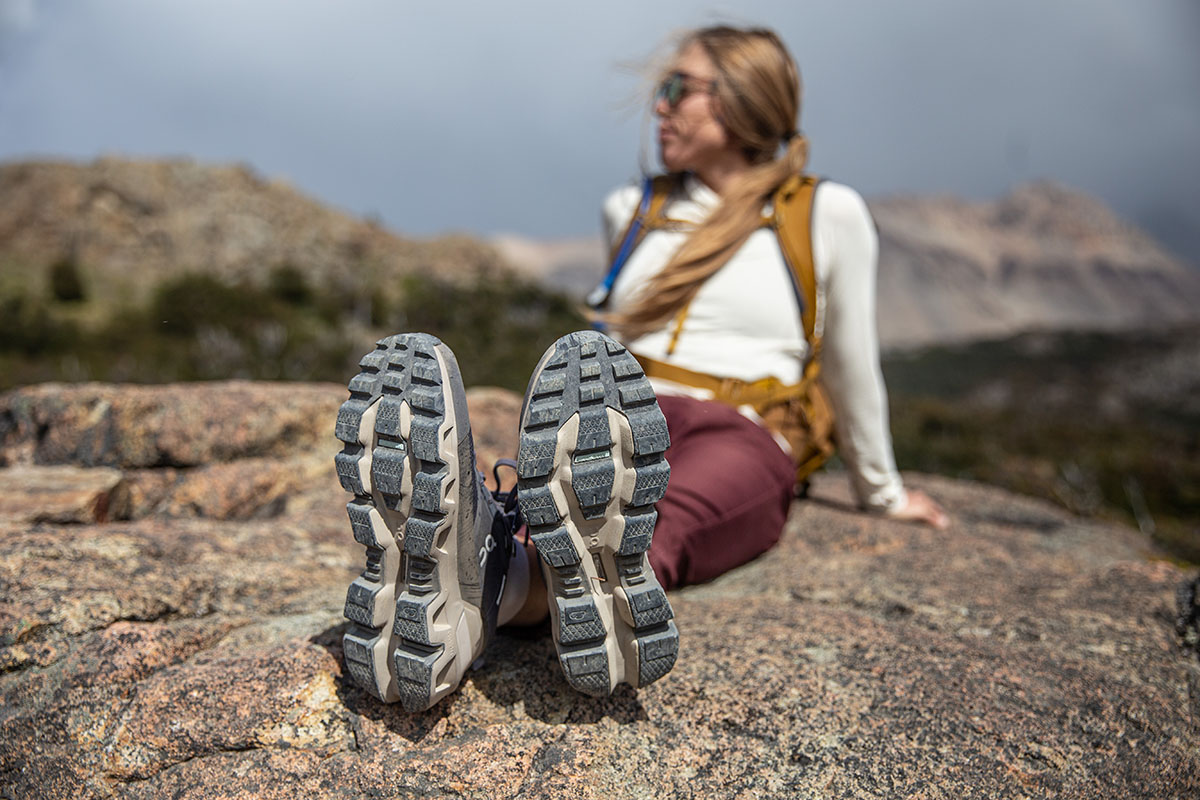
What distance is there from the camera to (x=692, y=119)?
2.24 metres

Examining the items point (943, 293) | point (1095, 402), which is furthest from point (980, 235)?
point (1095, 402)

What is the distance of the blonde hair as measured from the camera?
2.09m

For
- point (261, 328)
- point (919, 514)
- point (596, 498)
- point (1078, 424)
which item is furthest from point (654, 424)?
point (1078, 424)

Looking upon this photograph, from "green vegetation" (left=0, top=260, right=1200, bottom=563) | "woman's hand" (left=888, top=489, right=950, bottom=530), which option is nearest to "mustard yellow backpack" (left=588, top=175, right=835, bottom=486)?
"woman's hand" (left=888, top=489, right=950, bottom=530)

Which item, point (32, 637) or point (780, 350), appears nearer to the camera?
point (32, 637)

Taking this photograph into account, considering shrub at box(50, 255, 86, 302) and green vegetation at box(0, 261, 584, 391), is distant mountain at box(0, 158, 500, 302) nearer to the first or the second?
shrub at box(50, 255, 86, 302)

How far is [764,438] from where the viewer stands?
1882 millimetres

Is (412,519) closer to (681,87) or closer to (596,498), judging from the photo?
(596,498)

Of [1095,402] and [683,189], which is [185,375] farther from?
[1095,402]

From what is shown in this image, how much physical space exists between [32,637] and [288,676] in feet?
1.68

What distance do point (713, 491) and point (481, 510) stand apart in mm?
679

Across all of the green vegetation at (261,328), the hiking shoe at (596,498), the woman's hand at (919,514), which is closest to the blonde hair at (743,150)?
the hiking shoe at (596,498)

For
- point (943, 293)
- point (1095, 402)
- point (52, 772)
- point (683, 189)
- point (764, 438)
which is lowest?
point (943, 293)

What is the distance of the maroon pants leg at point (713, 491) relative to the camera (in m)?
1.63
